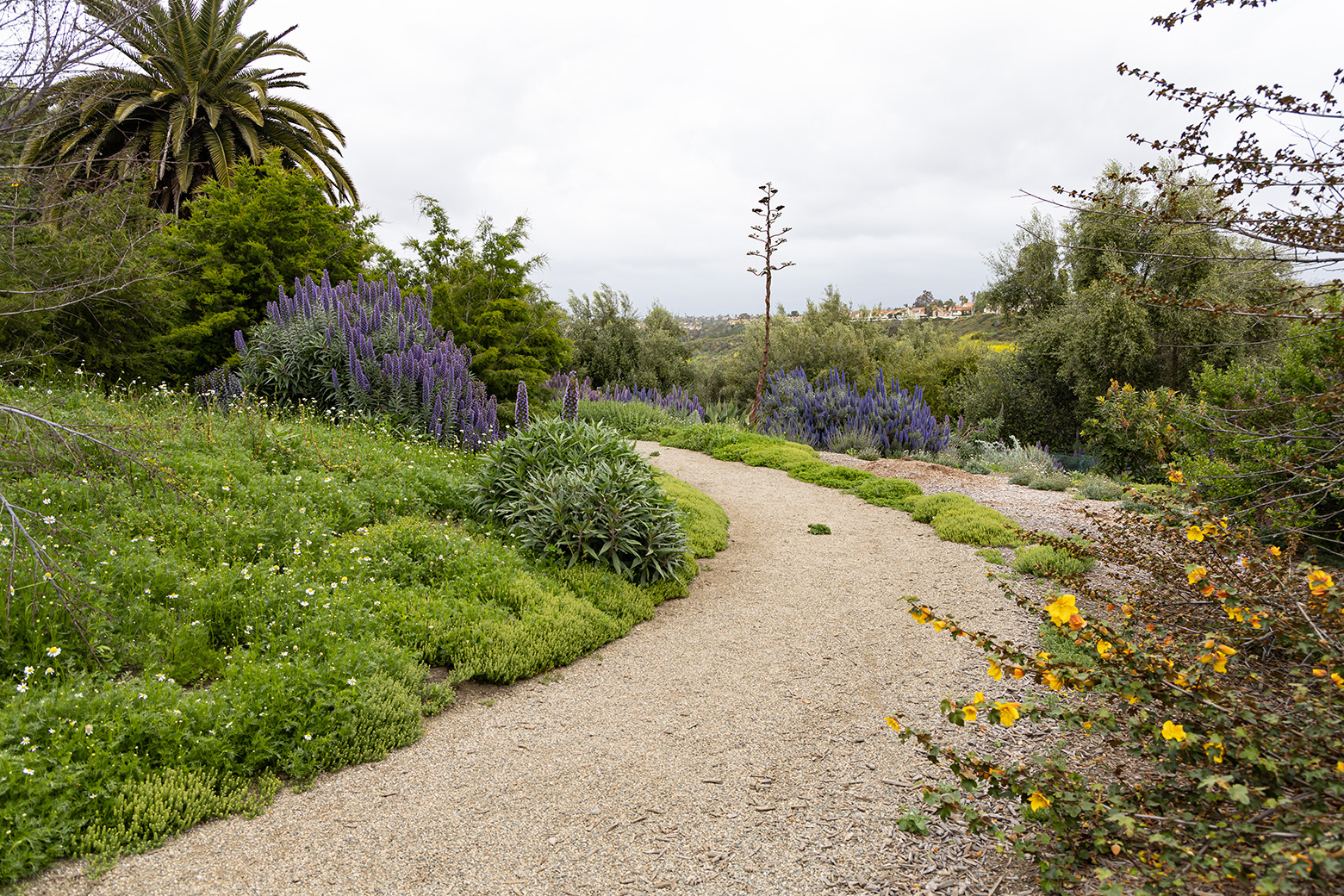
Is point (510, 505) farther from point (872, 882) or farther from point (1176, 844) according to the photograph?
point (1176, 844)

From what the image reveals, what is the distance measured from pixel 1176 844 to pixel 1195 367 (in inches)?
647

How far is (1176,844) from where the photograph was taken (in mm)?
1886

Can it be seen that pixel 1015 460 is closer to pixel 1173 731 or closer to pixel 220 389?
pixel 1173 731

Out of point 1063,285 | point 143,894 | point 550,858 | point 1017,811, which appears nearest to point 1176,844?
point 1017,811

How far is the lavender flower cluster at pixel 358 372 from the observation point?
775 centimetres

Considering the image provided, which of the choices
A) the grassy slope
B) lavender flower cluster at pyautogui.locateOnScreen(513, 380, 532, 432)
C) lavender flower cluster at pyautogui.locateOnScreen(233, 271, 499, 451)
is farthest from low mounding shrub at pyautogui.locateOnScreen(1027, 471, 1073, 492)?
lavender flower cluster at pyautogui.locateOnScreen(233, 271, 499, 451)

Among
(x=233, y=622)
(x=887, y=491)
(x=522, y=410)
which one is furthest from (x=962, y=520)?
(x=233, y=622)

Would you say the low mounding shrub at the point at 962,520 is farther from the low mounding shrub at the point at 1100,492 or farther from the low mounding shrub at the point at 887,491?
the low mounding shrub at the point at 1100,492

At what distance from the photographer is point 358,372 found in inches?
299

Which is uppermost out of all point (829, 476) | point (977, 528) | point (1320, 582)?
point (1320, 582)

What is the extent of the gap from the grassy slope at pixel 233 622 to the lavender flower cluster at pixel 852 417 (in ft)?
28.4

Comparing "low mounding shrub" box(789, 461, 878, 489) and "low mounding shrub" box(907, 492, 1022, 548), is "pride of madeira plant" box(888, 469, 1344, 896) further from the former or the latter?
"low mounding shrub" box(789, 461, 878, 489)

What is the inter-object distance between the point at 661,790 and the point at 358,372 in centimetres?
623

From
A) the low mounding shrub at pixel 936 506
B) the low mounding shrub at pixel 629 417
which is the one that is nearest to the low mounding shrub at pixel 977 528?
the low mounding shrub at pixel 936 506
